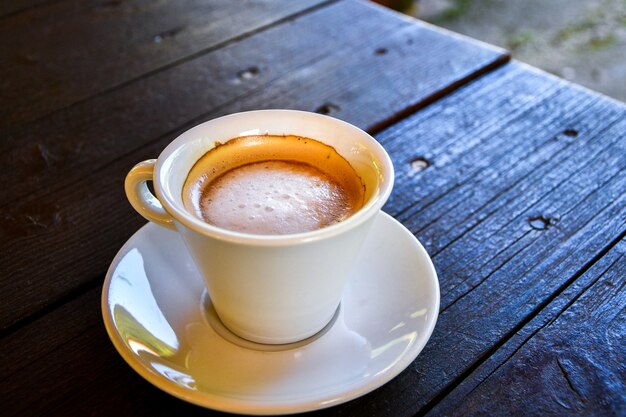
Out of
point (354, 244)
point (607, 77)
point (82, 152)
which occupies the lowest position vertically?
point (607, 77)

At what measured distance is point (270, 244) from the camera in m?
0.48

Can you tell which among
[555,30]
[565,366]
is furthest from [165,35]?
[555,30]

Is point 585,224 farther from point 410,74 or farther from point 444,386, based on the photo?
point 410,74

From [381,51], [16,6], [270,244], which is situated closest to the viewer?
[270,244]

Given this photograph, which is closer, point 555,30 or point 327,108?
point 327,108

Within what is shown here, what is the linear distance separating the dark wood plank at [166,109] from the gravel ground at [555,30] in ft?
5.48

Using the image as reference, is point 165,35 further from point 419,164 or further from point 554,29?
point 554,29

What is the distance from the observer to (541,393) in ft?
1.78

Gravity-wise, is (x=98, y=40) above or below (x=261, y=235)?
below

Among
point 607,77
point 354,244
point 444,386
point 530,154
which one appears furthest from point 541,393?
point 607,77

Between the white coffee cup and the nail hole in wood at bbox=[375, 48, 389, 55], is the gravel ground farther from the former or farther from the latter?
the white coffee cup

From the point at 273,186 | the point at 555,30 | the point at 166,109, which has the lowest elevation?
the point at 555,30

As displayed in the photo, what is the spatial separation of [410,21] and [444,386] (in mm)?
821

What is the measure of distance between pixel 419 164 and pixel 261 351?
1.26ft
